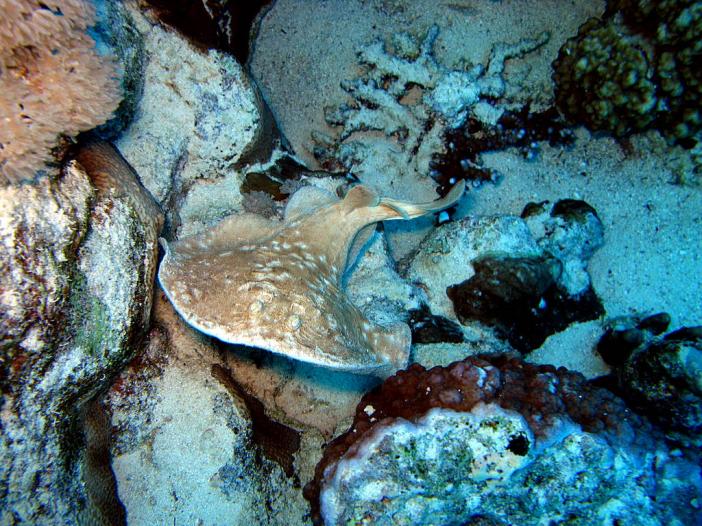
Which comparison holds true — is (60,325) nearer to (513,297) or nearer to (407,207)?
(407,207)

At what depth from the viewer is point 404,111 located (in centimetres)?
495

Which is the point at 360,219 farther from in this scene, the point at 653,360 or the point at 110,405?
→ the point at 653,360

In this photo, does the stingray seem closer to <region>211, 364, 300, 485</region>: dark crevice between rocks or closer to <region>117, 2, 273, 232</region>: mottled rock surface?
<region>117, 2, 273, 232</region>: mottled rock surface

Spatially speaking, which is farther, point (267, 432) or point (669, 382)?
point (669, 382)

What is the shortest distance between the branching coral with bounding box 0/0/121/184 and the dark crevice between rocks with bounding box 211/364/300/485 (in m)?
1.80

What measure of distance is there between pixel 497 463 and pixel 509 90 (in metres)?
4.28

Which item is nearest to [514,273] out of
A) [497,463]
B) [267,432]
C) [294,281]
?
[497,463]

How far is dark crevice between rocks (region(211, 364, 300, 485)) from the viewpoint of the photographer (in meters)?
3.02

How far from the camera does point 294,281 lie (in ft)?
8.79

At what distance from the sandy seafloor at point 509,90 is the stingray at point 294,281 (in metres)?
Result: 1.80

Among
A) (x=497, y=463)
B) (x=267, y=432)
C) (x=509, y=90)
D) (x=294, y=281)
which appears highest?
(x=509, y=90)

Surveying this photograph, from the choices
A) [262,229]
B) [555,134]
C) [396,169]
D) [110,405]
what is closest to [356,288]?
[262,229]

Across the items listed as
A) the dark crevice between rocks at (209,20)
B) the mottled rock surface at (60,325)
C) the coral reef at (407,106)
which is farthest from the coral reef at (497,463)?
the dark crevice between rocks at (209,20)

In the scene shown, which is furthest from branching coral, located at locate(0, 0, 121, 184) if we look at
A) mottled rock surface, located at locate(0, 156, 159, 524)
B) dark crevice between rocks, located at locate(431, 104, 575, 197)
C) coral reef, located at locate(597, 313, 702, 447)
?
coral reef, located at locate(597, 313, 702, 447)
